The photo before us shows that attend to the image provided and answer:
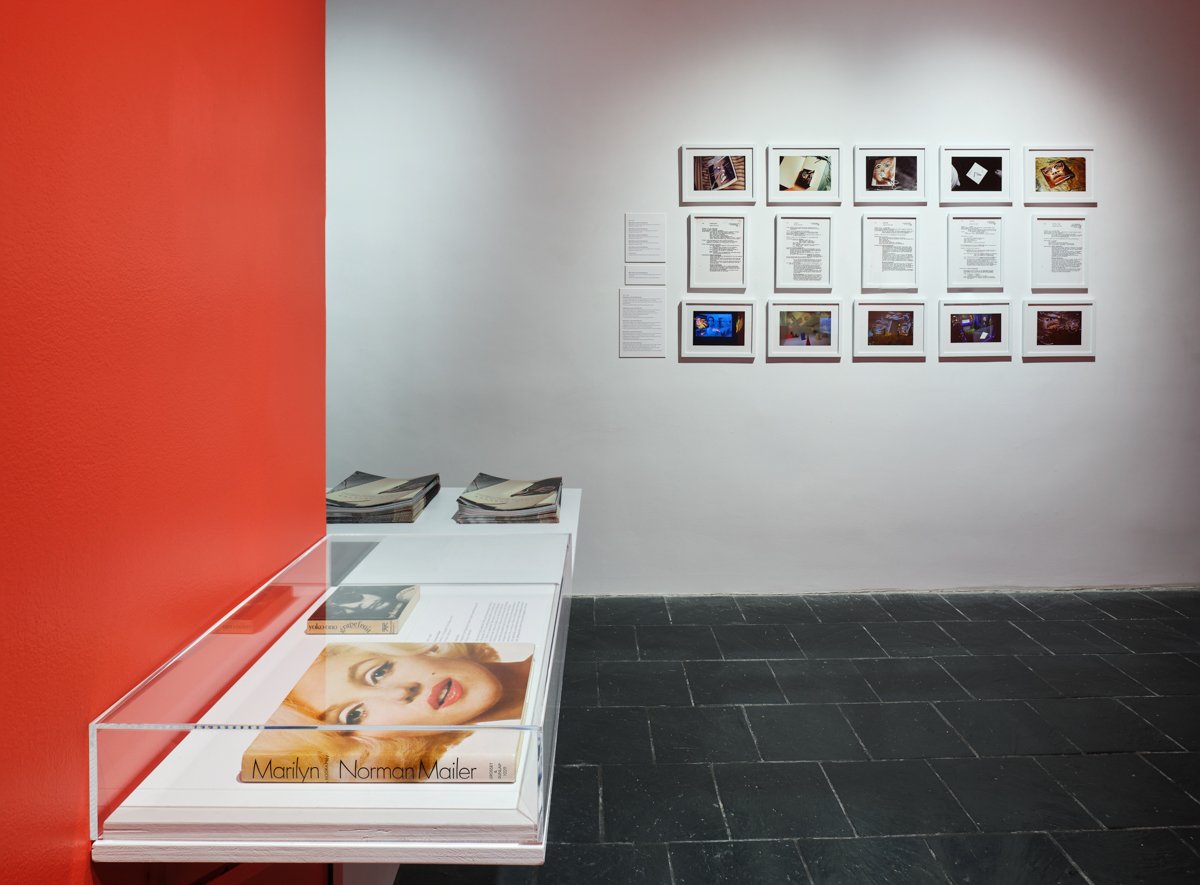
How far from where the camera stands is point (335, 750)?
3.06 ft

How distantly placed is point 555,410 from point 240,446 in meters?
2.95

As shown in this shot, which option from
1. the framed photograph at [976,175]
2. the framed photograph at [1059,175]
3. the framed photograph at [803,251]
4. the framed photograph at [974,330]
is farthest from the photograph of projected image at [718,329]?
the framed photograph at [1059,175]

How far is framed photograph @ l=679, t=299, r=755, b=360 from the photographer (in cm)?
426

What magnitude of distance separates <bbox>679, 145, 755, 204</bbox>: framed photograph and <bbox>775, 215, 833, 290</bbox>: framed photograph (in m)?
0.25

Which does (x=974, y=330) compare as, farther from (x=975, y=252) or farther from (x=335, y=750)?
(x=335, y=750)

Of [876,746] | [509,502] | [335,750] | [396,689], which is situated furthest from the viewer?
[876,746]

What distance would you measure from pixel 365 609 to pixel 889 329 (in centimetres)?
351

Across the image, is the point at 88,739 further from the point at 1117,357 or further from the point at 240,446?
the point at 1117,357

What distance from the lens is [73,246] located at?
891 millimetres

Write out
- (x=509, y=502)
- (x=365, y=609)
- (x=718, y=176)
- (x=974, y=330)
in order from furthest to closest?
(x=974, y=330), (x=718, y=176), (x=509, y=502), (x=365, y=609)

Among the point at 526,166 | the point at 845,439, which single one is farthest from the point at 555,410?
the point at 845,439

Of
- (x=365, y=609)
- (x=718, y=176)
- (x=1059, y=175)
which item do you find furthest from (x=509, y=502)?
(x=1059, y=175)

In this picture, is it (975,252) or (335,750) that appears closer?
(335,750)

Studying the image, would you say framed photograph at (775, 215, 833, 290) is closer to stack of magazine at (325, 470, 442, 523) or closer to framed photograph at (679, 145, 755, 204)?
framed photograph at (679, 145, 755, 204)
